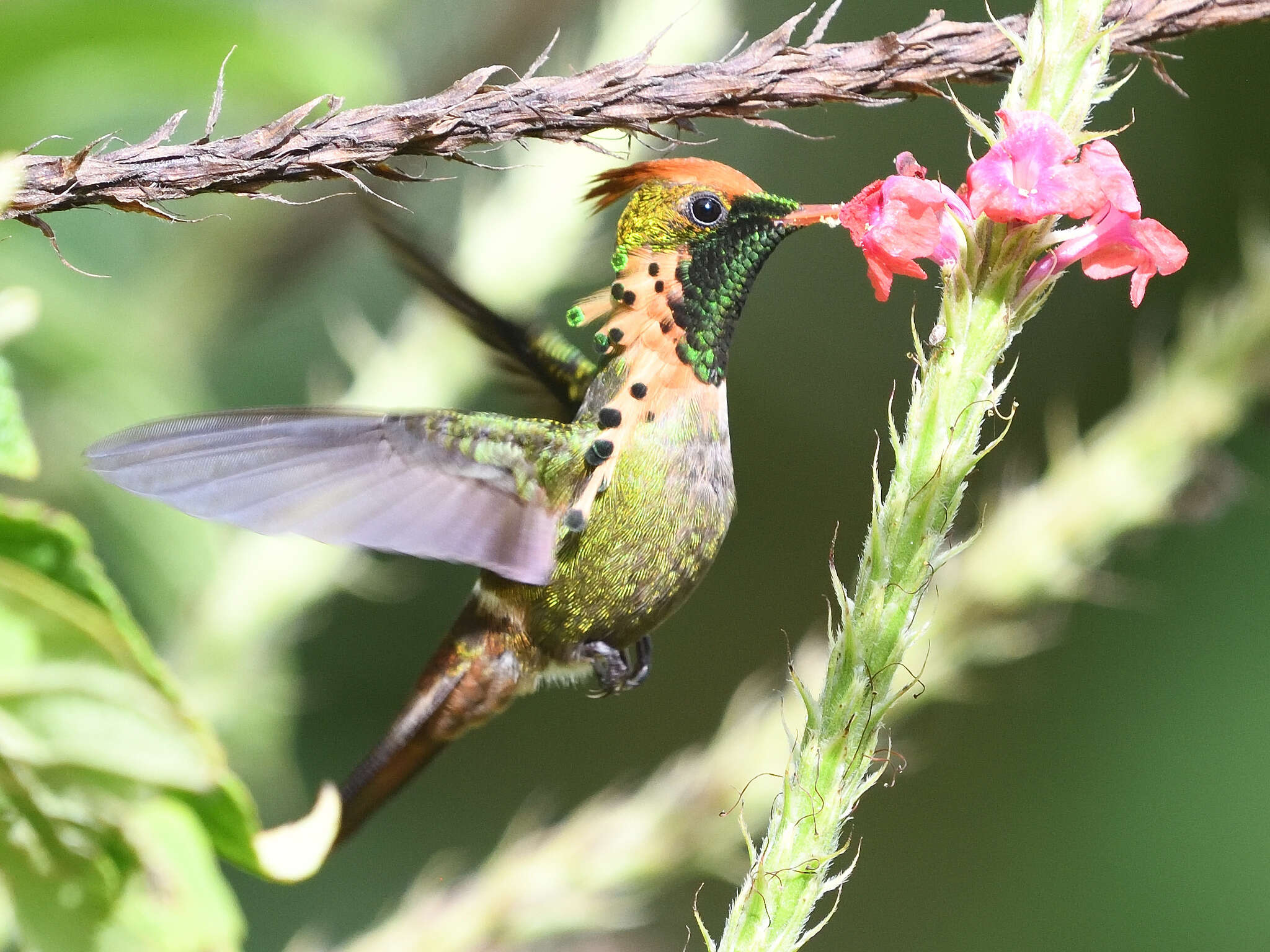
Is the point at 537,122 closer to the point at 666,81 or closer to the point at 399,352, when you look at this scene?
the point at 666,81

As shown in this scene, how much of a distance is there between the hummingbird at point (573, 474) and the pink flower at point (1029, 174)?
0.41m

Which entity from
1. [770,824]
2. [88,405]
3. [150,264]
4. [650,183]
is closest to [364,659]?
[150,264]

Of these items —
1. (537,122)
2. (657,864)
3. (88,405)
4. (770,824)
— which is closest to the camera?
(537,122)

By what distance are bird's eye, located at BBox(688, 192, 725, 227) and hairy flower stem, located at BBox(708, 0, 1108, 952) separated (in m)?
0.59

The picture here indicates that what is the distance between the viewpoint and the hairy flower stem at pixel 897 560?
89 centimetres

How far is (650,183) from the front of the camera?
5.10 ft

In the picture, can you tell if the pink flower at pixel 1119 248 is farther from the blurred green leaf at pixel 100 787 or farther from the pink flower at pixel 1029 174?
the blurred green leaf at pixel 100 787

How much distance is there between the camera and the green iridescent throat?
147 cm

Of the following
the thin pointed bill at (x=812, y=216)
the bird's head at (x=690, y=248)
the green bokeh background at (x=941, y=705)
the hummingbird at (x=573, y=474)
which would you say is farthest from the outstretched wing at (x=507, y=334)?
the green bokeh background at (x=941, y=705)

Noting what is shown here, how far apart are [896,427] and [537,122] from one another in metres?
0.37

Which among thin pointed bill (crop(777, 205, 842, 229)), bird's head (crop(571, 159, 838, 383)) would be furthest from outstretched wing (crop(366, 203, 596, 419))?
thin pointed bill (crop(777, 205, 842, 229))

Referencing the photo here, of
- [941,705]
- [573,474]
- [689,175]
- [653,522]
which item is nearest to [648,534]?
[653,522]

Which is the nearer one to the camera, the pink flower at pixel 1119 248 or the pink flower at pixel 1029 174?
the pink flower at pixel 1029 174

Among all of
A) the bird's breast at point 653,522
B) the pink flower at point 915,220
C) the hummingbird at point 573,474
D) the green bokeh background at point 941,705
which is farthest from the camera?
the green bokeh background at point 941,705
